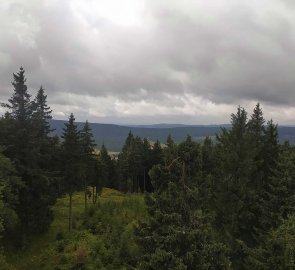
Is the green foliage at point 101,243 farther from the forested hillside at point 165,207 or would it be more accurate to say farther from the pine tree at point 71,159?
the pine tree at point 71,159

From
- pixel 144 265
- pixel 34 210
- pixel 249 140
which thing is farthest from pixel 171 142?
pixel 34 210

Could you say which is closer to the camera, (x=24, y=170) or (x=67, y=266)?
(x=67, y=266)

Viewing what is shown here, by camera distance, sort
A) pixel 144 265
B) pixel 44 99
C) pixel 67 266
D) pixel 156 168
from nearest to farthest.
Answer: pixel 144 265 < pixel 156 168 < pixel 67 266 < pixel 44 99

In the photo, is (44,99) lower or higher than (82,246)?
higher

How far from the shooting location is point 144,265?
18203mm

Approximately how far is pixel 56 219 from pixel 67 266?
16236 millimetres

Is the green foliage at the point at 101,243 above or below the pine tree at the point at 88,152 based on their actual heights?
below

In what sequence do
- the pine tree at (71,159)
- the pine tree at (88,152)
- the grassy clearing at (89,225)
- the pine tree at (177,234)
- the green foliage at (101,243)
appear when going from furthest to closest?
the pine tree at (88,152) < the pine tree at (71,159) < the grassy clearing at (89,225) < the green foliage at (101,243) < the pine tree at (177,234)

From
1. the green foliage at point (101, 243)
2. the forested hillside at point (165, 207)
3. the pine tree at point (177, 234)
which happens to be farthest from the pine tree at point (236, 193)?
the pine tree at point (177, 234)

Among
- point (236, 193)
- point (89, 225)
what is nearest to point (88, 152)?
point (89, 225)

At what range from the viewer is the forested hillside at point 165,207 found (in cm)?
1814

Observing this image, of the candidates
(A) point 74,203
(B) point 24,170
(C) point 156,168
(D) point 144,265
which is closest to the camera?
(D) point 144,265

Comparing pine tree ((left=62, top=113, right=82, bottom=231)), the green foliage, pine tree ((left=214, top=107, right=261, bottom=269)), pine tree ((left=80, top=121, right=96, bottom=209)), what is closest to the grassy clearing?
the green foliage

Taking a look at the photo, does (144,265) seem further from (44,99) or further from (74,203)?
(74,203)
